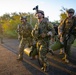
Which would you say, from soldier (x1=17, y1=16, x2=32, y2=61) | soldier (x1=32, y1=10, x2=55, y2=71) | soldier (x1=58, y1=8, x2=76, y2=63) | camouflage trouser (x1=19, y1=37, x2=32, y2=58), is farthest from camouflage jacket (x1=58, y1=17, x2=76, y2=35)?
soldier (x1=32, y1=10, x2=55, y2=71)

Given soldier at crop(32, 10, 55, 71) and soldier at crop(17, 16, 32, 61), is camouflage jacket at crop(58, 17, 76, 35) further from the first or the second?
soldier at crop(32, 10, 55, 71)

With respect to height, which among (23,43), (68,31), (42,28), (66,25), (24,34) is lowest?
(23,43)

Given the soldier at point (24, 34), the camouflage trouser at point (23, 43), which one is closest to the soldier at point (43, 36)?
the soldier at point (24, 34)

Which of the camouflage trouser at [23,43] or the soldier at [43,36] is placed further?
the camouflage trouser at [23,43]

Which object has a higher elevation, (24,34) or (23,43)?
(24,34)

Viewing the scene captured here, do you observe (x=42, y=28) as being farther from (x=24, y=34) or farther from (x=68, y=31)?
(x=24, y=34)

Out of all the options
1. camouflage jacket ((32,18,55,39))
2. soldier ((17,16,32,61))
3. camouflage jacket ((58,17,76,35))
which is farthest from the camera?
soldier ((17,16,32,61))

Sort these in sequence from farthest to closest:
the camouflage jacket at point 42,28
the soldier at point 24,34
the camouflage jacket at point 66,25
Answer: the soldier at point 24,34 < the camouflage jacket at point 66,25 < the camouflage jacket at point 42,28

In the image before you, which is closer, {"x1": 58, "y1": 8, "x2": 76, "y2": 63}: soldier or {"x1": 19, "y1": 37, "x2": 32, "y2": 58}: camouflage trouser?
{"x1": 58, "y1": 8, "x2": 76, "y2": 63}: soldier

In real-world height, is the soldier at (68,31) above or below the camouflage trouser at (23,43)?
above

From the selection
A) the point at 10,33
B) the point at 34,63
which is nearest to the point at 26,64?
the point at 34,63

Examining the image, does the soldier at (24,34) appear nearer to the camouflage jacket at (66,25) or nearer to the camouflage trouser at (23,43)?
the camouflage trouser at (23,43)

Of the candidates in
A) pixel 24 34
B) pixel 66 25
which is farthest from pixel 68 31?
pixel 24 34

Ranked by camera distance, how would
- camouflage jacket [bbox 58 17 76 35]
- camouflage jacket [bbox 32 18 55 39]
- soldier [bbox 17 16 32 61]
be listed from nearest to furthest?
camouflage jacket [bbox 32 18 55 39]
camouflage jacket [bbox 58 17 76 35]
soldier [bbox 17 16 32 61]
